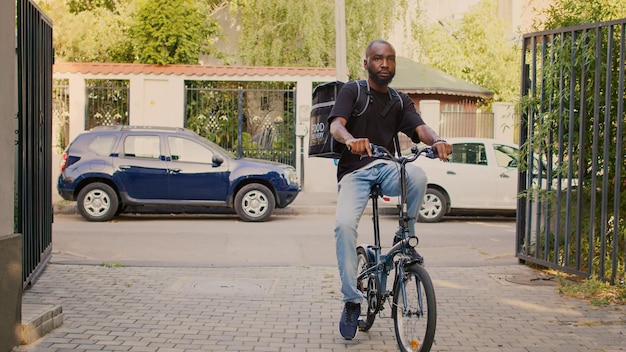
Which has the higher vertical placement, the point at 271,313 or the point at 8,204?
the point at 8,204

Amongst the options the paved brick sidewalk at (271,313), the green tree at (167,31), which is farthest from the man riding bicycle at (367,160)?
the green tree at (167,31)

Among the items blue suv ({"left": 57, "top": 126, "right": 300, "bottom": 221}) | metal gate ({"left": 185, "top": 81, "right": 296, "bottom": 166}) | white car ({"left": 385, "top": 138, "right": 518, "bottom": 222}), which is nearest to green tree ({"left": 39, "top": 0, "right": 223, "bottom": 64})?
metal gate ({"left": 185, "top": 81, "right": 296, "bottom": 166})

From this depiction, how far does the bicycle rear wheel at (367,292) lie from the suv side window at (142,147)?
8721 millimetres

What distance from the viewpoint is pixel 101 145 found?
546 inches

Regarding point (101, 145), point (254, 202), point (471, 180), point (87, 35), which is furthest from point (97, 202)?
point (87, 35)

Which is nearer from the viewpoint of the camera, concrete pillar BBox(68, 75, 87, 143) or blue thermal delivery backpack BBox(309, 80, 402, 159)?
blue thermal delivery backpack BBox(309, 80, 402, 159)

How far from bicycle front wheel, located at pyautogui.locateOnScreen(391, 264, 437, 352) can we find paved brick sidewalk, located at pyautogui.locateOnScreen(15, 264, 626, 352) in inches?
16.1

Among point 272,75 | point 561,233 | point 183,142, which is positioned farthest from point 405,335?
point 272,75

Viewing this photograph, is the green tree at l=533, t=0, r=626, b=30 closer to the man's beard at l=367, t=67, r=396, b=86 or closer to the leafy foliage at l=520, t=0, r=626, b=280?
the leafy foliage at l=520, t=0, r=626, b=280

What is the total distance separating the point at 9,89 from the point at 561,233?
5.74 m

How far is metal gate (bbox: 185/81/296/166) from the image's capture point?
19.8m

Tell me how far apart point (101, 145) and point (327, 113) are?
914 centimetres

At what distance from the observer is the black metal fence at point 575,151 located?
722 centimetres

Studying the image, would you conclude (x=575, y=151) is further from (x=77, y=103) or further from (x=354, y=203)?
(x=77, y=103)
